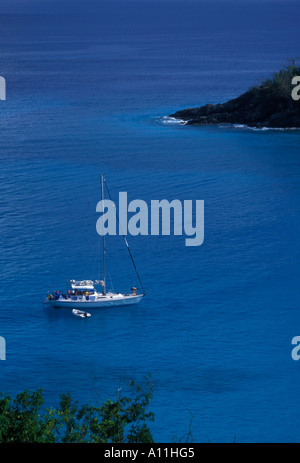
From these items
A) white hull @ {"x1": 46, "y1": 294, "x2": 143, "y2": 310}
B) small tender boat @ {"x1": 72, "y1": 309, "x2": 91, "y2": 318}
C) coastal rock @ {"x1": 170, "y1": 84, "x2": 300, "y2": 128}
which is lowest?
small tender boat @ {"x1": 72, "y1": 309, "x2": 91, "y2": 318}

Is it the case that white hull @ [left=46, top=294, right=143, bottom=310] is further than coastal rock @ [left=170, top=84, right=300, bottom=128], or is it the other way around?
coastal rock @ [left=170, top=84, right=300, bottom=128]

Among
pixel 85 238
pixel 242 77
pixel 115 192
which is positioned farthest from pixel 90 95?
pixel 85 238

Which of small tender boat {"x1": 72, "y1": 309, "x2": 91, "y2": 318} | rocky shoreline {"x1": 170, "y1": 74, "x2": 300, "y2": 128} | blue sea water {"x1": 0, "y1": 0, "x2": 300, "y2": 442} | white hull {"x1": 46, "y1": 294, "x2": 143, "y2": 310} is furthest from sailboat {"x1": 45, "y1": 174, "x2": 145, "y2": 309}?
rocky shoreline {"x1": 170, "y1": 74, "x2": 300, "y2": 128}

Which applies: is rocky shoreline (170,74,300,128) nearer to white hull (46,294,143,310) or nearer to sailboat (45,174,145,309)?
sailboat (45,174,145,309)

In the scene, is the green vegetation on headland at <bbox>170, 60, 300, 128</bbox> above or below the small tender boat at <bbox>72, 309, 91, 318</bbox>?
above

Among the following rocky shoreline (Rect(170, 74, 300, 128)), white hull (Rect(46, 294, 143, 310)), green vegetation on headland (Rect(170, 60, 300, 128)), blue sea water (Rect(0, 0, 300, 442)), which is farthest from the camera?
green vegetation on headland (Rect(170, 60, 300, 128))

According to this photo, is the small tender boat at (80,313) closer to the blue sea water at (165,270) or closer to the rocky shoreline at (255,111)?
the blue sea water at (165,270)
